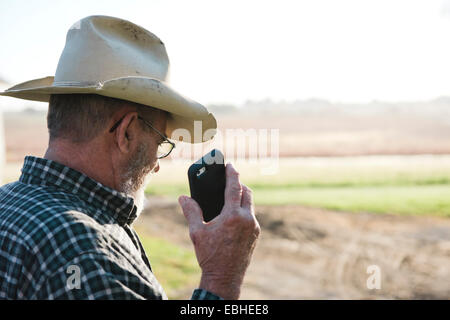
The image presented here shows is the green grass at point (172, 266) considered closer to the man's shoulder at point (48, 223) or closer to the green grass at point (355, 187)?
the green grass at point (355, 187)

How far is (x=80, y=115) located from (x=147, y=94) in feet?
0.90

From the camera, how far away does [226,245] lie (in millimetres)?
1791

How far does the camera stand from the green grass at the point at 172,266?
7.09m

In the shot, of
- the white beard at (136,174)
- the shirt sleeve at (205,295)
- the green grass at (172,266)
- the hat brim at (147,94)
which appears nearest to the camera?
the shirt sleeve at (205,295)

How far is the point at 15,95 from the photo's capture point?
8.37ft

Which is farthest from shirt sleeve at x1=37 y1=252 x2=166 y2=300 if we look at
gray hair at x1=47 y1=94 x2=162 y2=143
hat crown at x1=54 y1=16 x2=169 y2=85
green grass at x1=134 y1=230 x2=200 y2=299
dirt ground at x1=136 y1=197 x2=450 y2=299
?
dirt ground at x1=136 y1=197 x2=450 y2=299

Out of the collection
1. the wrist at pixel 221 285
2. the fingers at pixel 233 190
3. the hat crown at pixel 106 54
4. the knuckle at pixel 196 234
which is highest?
the hat crown at pixel 106 54

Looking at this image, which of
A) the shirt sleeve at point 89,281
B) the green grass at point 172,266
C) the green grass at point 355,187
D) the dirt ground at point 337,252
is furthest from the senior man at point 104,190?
the green grass at point 355,187

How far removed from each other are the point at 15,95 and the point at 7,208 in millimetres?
996

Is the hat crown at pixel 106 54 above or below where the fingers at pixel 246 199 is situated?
above

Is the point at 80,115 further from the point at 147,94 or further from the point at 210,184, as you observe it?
the point at 210,184

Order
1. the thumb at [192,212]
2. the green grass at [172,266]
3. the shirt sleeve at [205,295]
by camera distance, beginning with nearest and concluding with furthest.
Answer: the shirt sleeve at [205,295]
the thumb at [192,212]
the green grass at [172,266]

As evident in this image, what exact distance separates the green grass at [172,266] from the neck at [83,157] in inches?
189
